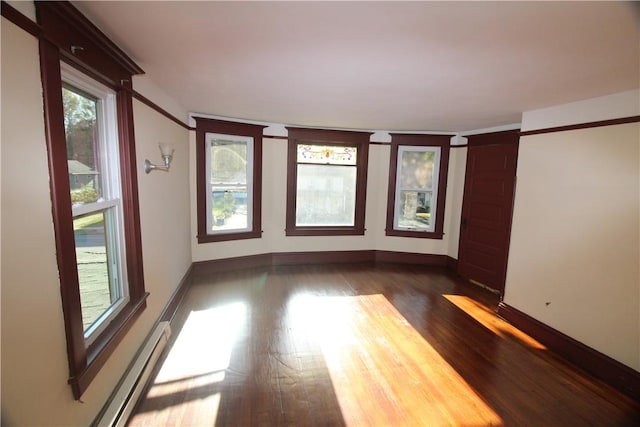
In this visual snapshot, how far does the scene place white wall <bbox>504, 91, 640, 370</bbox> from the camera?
2434mm

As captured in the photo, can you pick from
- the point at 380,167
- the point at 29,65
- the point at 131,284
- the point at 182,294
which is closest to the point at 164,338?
the point at 131,284

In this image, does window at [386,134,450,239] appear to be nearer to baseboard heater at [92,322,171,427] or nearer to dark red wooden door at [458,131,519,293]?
dark red wooden door at [458,131,519,293]

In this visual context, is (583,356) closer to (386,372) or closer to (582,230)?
(582,230)

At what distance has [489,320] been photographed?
348 centimetres

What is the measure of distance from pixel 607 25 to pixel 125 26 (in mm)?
2442

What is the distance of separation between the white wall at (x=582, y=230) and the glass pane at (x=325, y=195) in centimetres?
264

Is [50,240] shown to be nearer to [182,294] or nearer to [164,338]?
[164,338]

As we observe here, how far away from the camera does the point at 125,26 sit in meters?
1.64

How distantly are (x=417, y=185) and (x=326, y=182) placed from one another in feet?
5.31

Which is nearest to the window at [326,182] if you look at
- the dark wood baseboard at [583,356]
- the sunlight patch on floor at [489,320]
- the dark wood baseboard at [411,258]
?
the dark wood baseboard at [411,258]

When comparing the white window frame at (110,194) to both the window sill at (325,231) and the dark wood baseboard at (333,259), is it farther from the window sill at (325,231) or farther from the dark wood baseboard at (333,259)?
the window sill at (325,231)

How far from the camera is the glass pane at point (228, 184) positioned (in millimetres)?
4520

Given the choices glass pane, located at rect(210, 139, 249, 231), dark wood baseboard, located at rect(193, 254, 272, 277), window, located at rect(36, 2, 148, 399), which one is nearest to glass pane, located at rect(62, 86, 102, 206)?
window, located at rect(36, 2, 148, 399)

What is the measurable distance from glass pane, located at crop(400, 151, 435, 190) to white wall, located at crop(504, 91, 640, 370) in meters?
1.99
